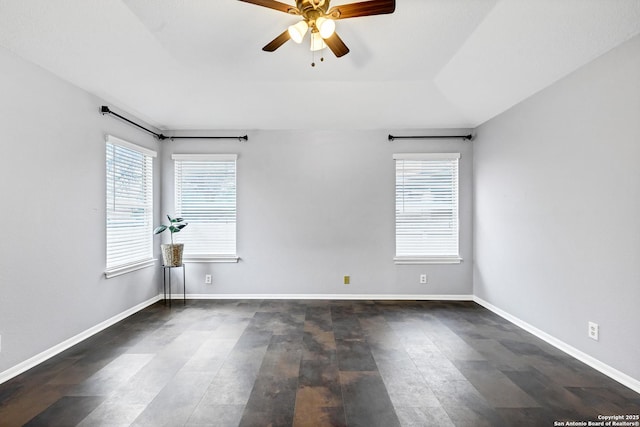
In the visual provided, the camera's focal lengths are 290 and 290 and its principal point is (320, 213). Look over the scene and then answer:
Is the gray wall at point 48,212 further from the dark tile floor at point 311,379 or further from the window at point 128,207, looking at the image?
the dark tile floor at point 311,379

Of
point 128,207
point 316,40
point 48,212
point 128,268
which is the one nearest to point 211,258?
point 128,268

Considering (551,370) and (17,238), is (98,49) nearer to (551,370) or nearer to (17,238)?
(17,238)

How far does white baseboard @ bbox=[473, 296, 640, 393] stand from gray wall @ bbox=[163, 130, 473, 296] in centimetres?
93

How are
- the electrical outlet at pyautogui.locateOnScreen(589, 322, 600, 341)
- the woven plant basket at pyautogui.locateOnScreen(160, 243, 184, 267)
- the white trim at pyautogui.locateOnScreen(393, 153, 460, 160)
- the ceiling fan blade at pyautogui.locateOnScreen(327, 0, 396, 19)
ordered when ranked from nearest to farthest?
the ceiling fan blade at pyautogui.locateOnScreen(327, 0, 396, 19)
the electrical outlet at pyautogui.locateOnScreen(589, 322, 600, 341)
the woven plant basket at pyautogui.locateOnScreen(160, 243, 184, 267)
the white trim at pyautogui.locateOnScreen(393, 153, 460, 160)

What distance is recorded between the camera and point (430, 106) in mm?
3861

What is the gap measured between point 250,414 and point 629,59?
3698 millimetres

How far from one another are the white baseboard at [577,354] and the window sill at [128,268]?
4.74 metres

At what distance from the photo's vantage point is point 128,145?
363 centimetres

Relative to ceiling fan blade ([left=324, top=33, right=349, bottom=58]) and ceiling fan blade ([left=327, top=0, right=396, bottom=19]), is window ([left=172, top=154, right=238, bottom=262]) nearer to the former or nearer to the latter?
ceiling fan blade ([left=324, top=33, right=349, bottom=58])

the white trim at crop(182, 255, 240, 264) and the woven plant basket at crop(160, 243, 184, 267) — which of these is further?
the white trim at crop(182, 255, 240, 264)

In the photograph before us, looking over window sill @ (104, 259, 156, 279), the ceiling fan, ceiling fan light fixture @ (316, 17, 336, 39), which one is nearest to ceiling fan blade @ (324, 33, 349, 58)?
the ceiling fan

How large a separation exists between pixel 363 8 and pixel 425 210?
3108mm

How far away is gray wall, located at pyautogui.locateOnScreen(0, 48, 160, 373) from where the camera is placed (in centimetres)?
229

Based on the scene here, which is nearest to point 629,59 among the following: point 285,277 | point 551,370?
point 551,370
